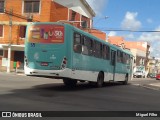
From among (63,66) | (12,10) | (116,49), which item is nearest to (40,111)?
(63,66)

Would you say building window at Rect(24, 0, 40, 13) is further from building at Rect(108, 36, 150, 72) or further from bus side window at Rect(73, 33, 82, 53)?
building at Rect(108, 36, 150, 72)

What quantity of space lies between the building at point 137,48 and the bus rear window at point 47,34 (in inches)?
3106

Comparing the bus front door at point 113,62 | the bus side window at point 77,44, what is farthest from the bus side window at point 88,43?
the bus front door at point 113,62

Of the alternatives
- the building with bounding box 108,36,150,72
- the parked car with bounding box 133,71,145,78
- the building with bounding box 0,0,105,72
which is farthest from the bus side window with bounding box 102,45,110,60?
the building with bounding box 108,36,150,72

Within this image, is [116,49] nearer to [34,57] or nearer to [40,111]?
[34,57]

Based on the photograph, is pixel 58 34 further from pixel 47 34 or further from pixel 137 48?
pixel 137 48

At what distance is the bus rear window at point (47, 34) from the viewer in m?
17.9

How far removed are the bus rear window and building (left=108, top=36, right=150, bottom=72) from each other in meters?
78.9

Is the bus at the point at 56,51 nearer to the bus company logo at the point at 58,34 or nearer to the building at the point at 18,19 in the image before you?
the bus company logo at the point at 58,34

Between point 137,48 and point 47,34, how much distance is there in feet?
291

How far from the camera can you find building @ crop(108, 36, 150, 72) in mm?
99250

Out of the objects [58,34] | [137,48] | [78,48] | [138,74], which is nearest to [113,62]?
[78,48]

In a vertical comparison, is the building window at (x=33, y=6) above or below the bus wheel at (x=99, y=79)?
above

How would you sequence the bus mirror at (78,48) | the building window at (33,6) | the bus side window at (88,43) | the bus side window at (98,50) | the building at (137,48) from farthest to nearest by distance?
1. the building at (137,48)
2. the building window at (33,6)
3. the bus side window at (98,50)
4. the bus side window at (88,43)
5. the bus mirror at (78,48)
